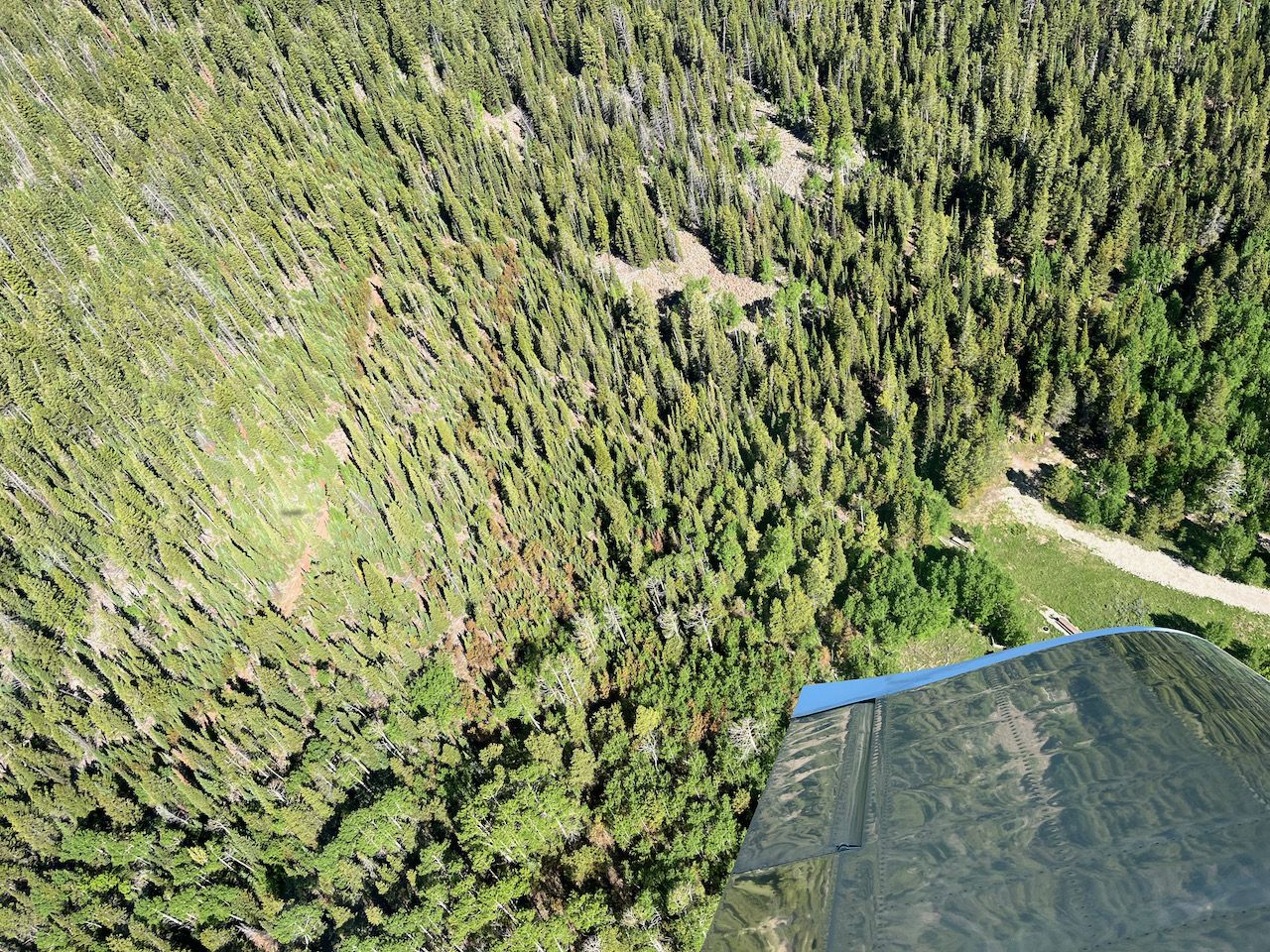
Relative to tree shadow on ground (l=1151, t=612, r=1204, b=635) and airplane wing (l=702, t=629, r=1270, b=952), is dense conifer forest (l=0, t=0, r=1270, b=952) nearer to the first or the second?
tree shadow on ground (l=1151, t=612, r=1204, b=635)

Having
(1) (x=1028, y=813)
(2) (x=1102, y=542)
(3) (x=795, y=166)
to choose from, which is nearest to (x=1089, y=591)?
(2) (x=1102, y=542)

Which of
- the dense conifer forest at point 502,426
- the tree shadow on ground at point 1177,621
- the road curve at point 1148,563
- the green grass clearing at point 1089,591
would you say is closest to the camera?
the dense conifer forest at point 502,426

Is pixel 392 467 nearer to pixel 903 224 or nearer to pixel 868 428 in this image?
pixel 868 428

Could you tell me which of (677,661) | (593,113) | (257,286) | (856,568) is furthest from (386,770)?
(593,113)

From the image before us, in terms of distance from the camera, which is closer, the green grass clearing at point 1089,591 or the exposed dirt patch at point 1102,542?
the green grass clearing at point 1089,591

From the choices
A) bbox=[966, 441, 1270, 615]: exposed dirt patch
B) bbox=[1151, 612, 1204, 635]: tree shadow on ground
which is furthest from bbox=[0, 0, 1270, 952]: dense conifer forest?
bbox=[1151, 612, 1204, 635]: tree shadow on ground

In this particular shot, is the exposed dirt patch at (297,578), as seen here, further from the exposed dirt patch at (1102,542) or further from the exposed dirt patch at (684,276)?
the exposed dirt patch at (1102,542)

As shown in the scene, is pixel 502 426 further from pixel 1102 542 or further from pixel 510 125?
pixel 510 125

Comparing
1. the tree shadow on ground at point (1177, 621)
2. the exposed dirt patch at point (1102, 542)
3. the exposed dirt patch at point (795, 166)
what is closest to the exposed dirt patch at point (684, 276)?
the exposed dirt patch at point (795, 166)
